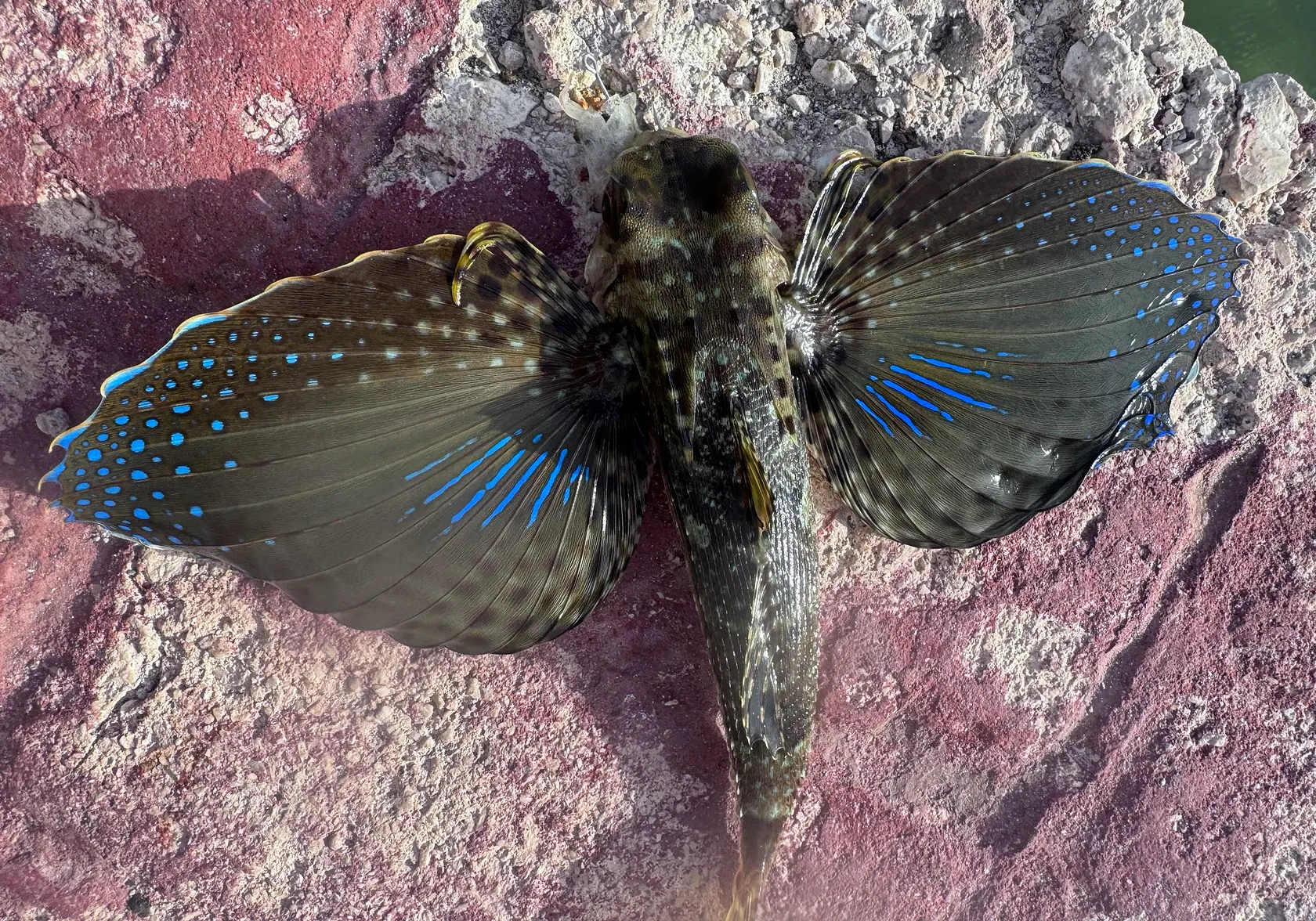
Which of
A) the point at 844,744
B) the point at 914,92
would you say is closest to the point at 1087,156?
the point at 914,92

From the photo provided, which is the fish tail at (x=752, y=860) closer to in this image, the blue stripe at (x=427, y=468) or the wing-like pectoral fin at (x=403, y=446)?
the wing-like pectoral fin at (x=403, y=446)

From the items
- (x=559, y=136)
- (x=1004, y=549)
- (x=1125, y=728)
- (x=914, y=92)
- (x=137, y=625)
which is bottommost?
(x=137, y=625)

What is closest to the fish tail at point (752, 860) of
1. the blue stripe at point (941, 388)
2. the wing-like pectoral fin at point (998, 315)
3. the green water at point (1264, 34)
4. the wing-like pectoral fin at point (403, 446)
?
the wing-like pectoral fin at point (403, 446)

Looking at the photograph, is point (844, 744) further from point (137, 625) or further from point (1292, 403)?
point (137, 625)

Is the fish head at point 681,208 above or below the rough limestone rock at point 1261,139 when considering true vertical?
below

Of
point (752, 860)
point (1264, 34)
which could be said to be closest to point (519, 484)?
point (752, 860)

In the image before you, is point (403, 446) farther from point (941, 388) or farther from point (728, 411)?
point (941, 388)

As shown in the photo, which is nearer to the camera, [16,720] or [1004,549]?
[16,720]
